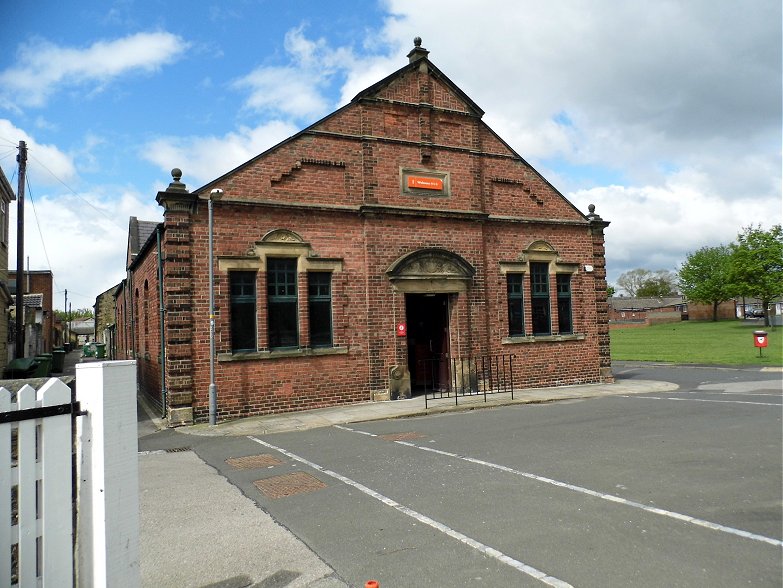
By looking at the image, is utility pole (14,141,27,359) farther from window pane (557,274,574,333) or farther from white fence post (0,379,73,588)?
white fence post (0,379,73,588)

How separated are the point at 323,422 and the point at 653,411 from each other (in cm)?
702

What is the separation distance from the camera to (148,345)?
16516 millimetres

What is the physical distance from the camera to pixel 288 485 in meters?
6.74

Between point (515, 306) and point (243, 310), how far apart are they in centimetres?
814

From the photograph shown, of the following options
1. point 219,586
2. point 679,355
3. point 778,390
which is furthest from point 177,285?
point 679,355

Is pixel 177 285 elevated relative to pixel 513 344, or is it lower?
elevated

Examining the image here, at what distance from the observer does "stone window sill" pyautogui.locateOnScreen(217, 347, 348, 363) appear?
12555 mm

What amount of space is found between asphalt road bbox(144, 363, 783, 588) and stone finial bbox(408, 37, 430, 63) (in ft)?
33.9

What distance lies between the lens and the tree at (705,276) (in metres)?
71.1

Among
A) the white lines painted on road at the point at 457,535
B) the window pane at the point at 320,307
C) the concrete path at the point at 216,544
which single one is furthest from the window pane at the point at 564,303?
the concrete path at the point at 216,544

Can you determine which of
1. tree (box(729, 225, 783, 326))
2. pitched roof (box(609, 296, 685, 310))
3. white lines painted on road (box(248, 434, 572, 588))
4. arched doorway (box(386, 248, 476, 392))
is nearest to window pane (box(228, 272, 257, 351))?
arched doorway (box(386, 248, 476, 392))

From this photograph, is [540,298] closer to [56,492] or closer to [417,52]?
[417,52]

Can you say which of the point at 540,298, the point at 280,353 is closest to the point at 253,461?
the point at 280,353

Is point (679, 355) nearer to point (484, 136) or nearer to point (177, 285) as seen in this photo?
point (484, 136)
